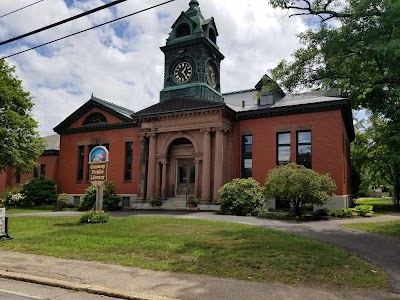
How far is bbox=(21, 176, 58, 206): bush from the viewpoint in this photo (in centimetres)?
3206

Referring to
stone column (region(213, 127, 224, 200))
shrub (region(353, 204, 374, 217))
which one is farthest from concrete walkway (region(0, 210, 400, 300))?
stone column (region(213, 127, 224, 200))

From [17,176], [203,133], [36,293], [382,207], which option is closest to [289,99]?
[203,133]

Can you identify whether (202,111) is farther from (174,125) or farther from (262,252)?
(262,252)

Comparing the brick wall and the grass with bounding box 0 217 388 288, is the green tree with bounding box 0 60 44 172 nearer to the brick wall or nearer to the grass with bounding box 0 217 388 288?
the grass with bounding box 0 217 388 288

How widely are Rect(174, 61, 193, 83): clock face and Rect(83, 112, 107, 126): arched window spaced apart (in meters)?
8.80

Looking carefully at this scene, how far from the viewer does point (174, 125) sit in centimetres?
2781

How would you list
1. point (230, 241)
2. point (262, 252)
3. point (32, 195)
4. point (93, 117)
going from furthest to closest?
point (93, 117) < point (32, 195) < point (230, 241) < point (262, 252)

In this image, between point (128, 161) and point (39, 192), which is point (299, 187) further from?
point (39, 192)

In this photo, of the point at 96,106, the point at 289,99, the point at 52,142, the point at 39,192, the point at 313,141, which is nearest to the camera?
the point at 313,141

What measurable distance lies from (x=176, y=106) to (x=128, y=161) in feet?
26.1

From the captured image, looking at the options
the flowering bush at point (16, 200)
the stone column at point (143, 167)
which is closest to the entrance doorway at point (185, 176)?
the stone column at point (143, 167)

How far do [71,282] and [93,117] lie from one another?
28.8 meters

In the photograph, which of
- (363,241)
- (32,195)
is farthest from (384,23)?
(32,195)

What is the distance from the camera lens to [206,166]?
25.9m
